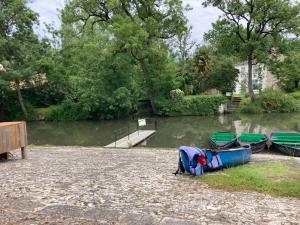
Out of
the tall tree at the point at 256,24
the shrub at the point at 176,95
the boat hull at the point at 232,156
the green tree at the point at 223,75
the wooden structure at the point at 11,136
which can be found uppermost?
the tall tree at the point at 256,24

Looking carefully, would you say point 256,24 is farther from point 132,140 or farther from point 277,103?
point 132,140

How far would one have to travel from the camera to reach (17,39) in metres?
34.3

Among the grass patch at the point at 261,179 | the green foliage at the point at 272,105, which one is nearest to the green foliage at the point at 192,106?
the green foliage at the point at 272,105

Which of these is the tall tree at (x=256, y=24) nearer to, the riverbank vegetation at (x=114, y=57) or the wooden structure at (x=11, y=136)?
the riverbank vegetation at (x=114, y=57)

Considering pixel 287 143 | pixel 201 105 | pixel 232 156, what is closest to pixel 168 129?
pixel 201 105

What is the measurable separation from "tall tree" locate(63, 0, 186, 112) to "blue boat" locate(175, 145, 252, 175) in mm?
24354

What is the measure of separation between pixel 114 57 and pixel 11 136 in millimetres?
24269

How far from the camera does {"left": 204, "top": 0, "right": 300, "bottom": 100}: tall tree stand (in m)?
35.7

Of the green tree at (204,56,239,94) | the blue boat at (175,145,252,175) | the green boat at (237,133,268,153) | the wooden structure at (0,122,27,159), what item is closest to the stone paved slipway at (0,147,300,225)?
the blue boat at (175,145,252,175)

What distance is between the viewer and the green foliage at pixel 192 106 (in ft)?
124

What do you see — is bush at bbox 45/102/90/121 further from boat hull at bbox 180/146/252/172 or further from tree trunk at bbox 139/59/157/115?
boat hull at bbox 180/146/252/172

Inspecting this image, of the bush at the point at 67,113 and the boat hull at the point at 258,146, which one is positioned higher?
the bush at the point at 67,113

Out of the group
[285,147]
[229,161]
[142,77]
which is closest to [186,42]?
[142,77]

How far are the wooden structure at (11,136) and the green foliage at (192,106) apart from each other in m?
25.9
